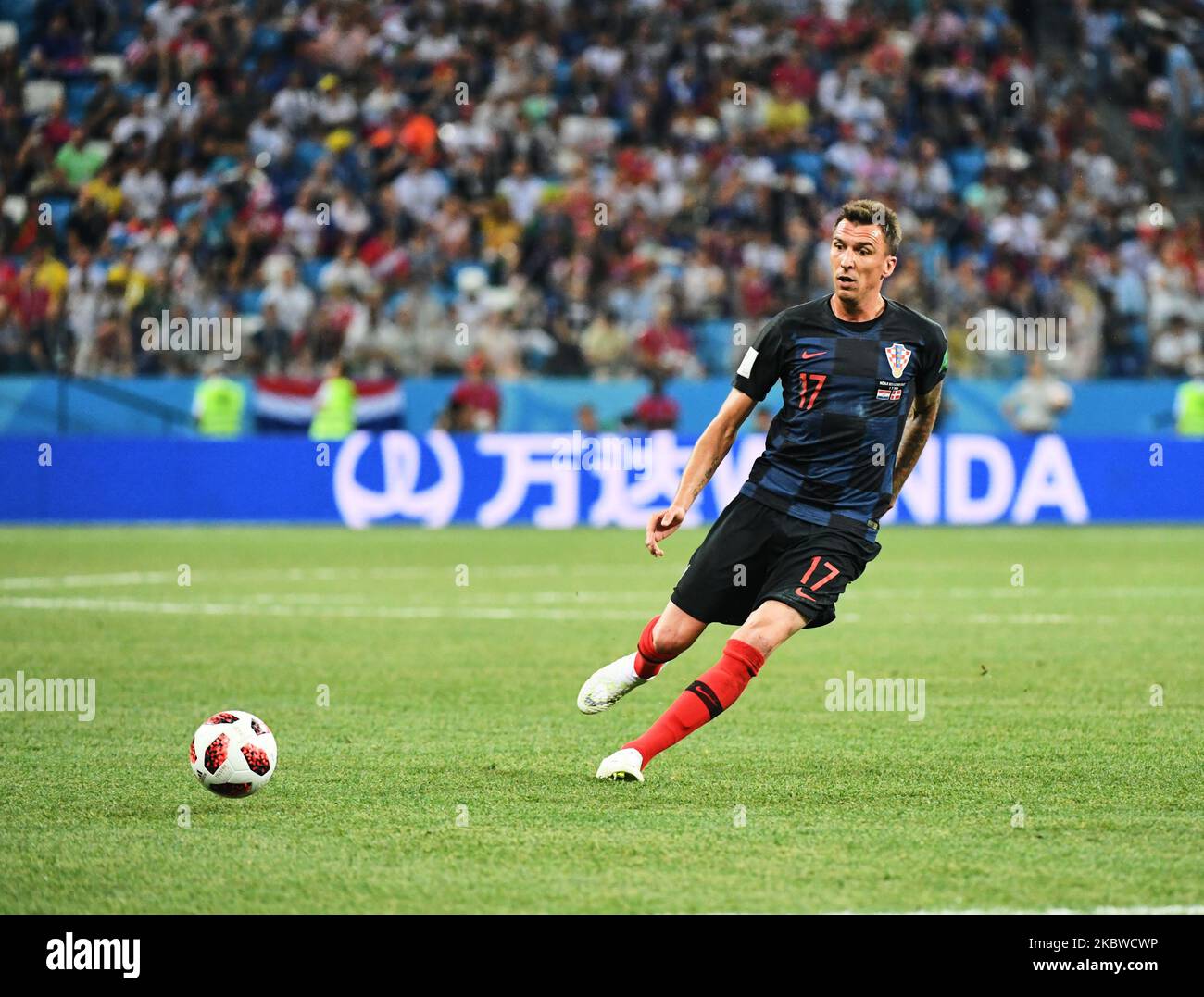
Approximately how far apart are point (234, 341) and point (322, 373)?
106 cm

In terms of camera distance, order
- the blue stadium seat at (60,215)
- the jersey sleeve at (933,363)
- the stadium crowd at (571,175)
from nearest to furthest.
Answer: the jersey sleeve at (933,363) < the stadium crowd at (571,175) < the blue stadium seat at (60,215)

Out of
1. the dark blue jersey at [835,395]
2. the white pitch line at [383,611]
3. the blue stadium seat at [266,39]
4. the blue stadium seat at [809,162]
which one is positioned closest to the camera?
the dark blue jersey at [835,395]

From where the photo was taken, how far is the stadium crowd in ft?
75.6

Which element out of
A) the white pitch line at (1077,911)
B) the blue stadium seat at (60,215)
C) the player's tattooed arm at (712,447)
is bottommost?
the white pitch line at (1077,911)

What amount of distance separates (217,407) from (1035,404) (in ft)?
30.7

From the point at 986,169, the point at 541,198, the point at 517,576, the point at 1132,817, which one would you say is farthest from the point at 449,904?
the point at 986,169

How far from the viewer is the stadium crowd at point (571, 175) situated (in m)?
23.0

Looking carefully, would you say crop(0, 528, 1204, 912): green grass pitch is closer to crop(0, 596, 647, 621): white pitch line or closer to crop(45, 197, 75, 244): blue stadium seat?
crop(0, 596, 647, 621): white pitch line

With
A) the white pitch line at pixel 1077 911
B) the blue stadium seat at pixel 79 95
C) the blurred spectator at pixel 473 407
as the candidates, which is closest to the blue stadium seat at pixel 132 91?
the blue stadium seat at pixel 79 95

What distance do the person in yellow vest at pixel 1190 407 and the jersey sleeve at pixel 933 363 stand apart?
1645 cm

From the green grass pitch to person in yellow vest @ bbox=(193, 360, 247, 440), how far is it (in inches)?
229

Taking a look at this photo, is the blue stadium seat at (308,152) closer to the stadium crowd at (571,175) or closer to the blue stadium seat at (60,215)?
the stadium crowd at (571,175)

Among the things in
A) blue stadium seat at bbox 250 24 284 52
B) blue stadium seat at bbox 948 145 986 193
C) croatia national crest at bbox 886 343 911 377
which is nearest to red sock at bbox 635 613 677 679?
croatia national crest at bbox 886 343 911 377
